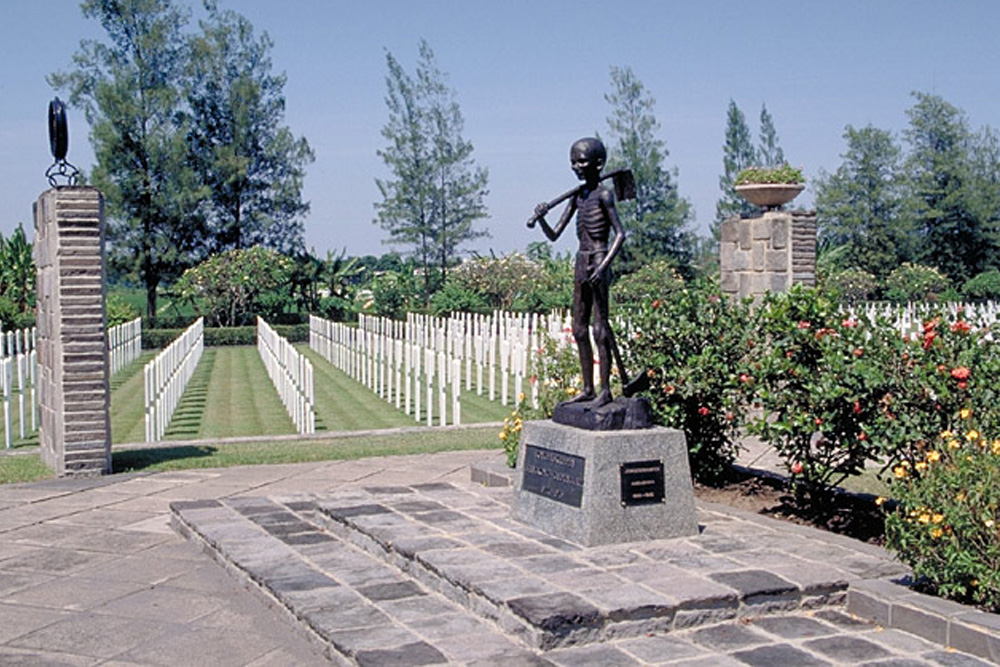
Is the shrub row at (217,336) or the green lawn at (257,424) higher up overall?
the shrub row at (217,336)

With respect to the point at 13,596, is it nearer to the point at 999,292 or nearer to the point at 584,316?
the point at 584,316

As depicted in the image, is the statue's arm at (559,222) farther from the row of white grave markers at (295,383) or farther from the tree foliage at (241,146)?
the tree foliage at (241,146)

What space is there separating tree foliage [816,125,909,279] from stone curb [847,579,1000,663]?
4419 cm

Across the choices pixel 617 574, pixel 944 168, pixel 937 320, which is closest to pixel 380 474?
pixel 617 574

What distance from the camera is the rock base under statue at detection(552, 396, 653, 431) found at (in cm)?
638

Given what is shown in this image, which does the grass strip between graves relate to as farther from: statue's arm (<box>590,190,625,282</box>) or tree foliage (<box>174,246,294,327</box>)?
tree foliage (<box>174,246,294,327</box>)

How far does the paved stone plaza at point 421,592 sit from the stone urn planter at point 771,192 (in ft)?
27.3

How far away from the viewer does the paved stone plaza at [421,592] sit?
15.9 feet

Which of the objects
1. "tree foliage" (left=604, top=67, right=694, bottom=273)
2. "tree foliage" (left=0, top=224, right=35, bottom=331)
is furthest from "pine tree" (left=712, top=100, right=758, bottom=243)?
"tree foliage" (left=0, top=224, right=35, bottom=331)

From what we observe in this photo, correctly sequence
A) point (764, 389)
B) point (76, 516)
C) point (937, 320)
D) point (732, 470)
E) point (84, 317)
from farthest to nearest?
point (84, 317)
point (732, 470)
point (76, 516)
point (764, 389)
point (937, 320)

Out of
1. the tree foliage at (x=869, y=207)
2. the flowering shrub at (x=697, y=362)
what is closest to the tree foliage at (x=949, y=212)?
the tree foliage at (x=869, y=207)

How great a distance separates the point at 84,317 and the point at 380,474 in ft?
9.70

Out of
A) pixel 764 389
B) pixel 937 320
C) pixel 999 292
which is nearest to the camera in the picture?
pixel 937 320

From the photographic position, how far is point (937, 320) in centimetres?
655
